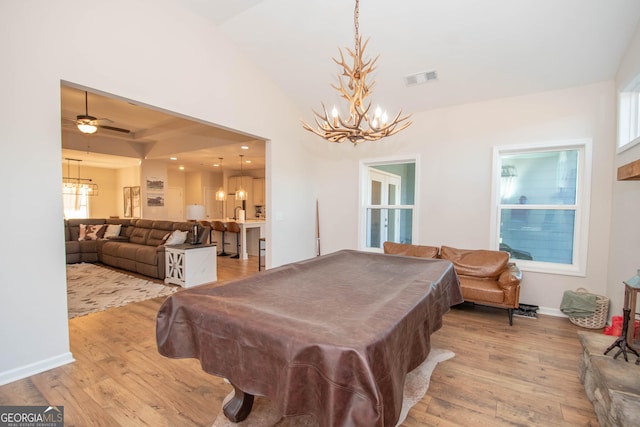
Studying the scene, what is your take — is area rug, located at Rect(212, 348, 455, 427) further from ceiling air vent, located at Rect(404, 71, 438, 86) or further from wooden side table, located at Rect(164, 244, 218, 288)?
ceiling air vent, located at Rect(404, 71, 438, 86)

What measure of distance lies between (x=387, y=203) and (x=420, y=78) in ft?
6.81

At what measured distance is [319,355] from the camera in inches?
42.9

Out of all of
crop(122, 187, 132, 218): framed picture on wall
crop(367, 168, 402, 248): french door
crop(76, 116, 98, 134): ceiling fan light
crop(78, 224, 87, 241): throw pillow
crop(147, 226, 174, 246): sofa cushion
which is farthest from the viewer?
crop(122, 187, 132, 218): framed picture on wall

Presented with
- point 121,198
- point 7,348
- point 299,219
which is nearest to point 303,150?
point 299,219

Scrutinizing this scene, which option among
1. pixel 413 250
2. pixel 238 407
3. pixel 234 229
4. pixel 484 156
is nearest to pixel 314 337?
pixel 238 407

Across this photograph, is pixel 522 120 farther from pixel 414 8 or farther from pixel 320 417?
pixel 320 417

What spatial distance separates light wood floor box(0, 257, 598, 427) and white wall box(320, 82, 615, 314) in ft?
3.05

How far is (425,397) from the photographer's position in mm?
2049

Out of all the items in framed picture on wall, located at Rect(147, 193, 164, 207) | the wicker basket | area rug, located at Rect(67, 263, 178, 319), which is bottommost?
area rug, located at Rect(67, 263, 178, 319)

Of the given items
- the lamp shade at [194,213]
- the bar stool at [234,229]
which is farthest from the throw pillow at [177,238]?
the bar stool at [234,229]

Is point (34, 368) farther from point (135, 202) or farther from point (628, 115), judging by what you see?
point (135, 202)

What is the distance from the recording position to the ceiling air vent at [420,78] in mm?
3672

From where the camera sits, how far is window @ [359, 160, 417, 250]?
4.76m

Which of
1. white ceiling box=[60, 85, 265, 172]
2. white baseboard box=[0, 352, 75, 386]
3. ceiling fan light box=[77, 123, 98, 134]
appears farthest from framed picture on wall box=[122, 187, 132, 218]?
white baseboard box=[0, 352, 75, 386]
